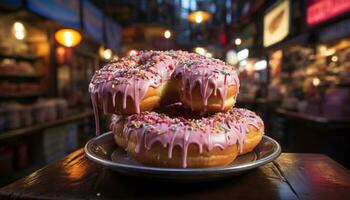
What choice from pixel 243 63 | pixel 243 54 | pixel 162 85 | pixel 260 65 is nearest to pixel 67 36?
pixel 162 85

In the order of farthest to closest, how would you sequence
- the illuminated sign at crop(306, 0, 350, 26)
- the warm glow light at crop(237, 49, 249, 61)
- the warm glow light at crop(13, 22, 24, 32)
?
1. the warm glow light at crop(237, 49, 249, 61)
2. the warm glow light at crop(13, 22, 24, 32)
3. the illuminated sign at crop(306, 0, 350, 26)

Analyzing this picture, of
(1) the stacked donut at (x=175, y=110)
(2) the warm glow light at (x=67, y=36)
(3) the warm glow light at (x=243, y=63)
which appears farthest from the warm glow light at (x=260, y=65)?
(1) the stacked donut at (x=175, y=110)

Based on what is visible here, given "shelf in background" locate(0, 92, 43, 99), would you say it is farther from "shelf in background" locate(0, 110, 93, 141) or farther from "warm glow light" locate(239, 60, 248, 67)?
"warm glow light" locate(239, 60, 248, 67)

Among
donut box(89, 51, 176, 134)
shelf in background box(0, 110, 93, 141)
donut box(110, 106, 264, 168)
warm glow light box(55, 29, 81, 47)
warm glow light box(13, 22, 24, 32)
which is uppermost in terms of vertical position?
warm glow light box(13, 22, 24, 32)

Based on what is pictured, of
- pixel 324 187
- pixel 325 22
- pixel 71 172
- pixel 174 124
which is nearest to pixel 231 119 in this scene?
pixel 174 124

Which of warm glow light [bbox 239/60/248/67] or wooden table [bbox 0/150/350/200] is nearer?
wooden table [bbox 0/150/350/200]

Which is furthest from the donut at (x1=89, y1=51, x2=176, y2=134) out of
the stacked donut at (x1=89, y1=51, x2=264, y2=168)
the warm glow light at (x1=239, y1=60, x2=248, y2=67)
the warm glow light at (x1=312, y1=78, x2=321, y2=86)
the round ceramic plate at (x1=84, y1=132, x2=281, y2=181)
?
the warm glow light at (x1=239, y1=60, x2=248, y2=67)

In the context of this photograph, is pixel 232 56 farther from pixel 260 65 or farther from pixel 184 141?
pixel 184 141
